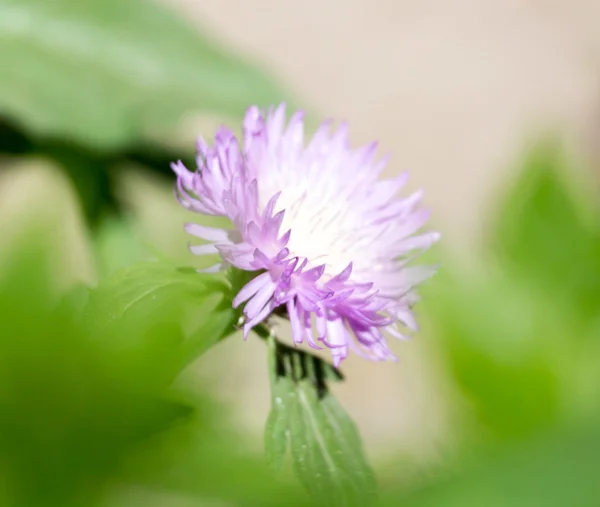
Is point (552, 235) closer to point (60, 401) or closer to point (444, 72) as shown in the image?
point (60, 401)

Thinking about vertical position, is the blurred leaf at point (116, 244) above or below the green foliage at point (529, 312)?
above

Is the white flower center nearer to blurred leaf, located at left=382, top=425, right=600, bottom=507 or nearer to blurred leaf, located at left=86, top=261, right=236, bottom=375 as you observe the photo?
blurred leaf, located at left=86, top=261, right=236, bottom=375

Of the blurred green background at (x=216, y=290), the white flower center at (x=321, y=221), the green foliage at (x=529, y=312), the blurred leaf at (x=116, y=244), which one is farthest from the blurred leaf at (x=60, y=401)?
the blurred leaf at (x=116, y=244)

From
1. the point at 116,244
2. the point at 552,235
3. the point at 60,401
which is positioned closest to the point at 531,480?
the point at 60,401

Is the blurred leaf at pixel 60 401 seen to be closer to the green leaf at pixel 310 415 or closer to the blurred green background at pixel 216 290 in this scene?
the blurred green background at pixel 216 290

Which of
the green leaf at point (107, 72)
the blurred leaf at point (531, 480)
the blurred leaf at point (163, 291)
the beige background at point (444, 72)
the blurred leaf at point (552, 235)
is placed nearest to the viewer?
the blurred leaf at point (531, 480)

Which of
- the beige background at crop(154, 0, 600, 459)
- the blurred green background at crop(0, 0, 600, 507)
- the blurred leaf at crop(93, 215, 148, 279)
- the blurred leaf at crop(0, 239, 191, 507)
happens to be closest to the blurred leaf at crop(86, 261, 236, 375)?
the blurred green background at crop(0, 0, 600, 507)

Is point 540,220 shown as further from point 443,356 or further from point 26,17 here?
point 26,17
